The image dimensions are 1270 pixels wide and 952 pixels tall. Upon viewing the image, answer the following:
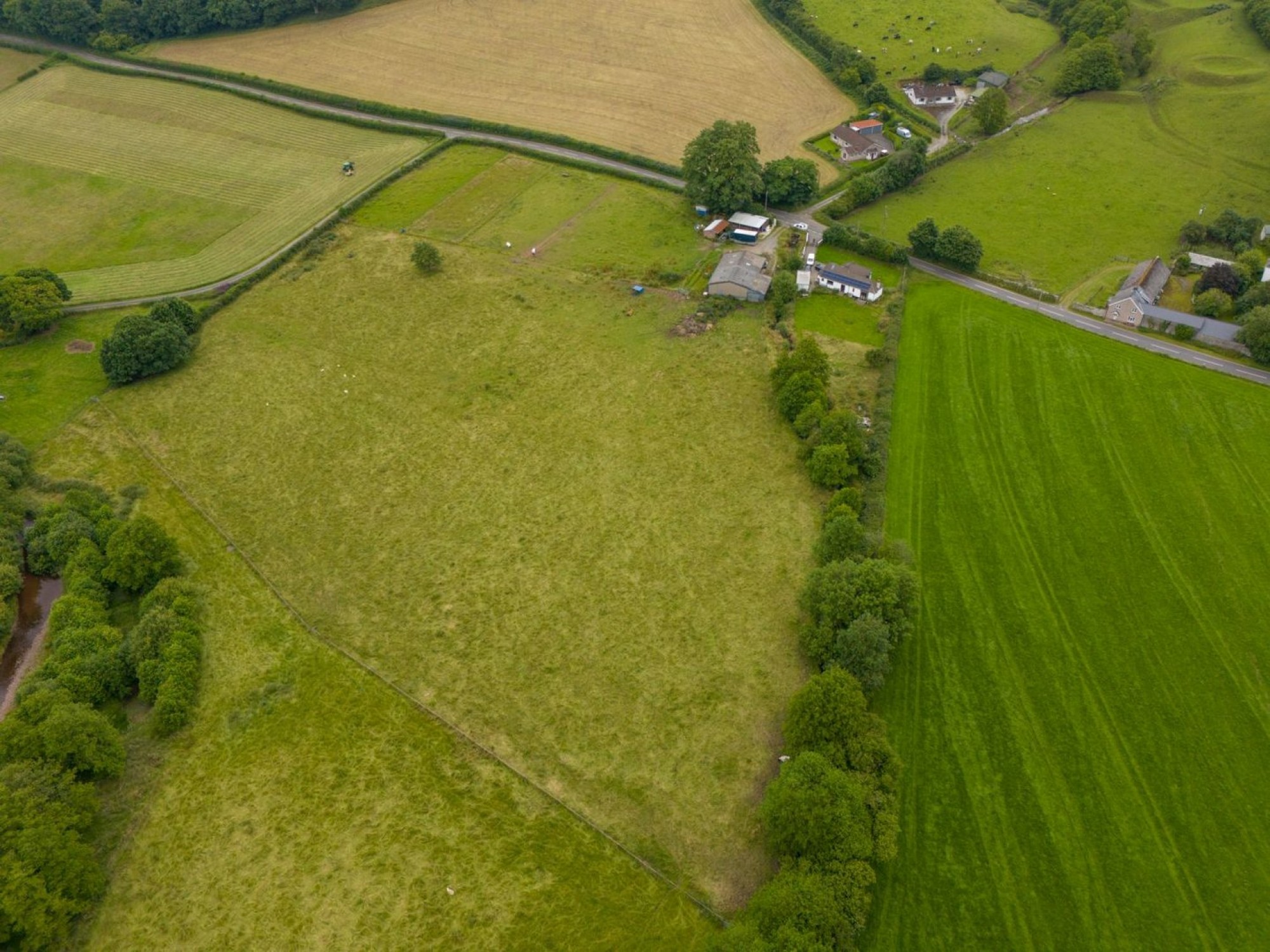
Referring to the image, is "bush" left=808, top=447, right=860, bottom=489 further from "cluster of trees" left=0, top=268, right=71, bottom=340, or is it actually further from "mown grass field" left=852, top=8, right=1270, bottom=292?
"cluster of trees" left=0, top=268, right=71, bottom=340

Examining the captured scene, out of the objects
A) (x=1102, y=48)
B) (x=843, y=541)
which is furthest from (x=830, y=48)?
(x=843, y=541)

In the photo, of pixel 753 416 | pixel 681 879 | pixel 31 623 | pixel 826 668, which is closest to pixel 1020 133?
pixel 753 416

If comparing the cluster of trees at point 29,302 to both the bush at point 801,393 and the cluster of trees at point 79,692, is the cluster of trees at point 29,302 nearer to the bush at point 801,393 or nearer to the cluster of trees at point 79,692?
the cluster of trees at point 79,692

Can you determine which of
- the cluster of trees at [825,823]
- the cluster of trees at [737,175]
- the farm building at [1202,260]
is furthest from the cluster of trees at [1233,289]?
the cluster of trees at [825,823]

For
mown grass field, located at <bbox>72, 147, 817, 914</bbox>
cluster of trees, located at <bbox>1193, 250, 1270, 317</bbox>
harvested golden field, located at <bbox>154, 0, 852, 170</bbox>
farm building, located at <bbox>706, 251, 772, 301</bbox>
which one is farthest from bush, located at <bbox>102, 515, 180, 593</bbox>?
cluster of trees, located at <bbox>1193, 250, 1270, 317</bbox>

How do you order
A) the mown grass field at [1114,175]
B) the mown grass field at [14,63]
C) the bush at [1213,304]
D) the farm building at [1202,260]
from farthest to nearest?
the mown grass field at [14,63]
the mown grass field at [1114,175]
the farm building at [1202,260]
the bush at [1213,304]

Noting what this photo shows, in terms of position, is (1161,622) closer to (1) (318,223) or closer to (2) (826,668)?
(2) (826,668)
